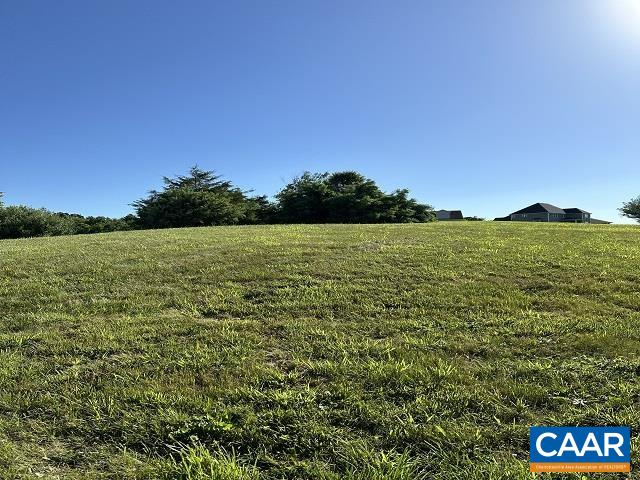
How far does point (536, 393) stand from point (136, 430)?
2767mm

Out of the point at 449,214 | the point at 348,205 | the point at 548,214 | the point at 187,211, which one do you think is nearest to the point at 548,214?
the point at 548,214

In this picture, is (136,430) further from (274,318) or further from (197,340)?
(274,318)

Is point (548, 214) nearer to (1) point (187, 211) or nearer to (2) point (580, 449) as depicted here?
(1) point (187, 211)

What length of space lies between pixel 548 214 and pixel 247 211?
53828 mm

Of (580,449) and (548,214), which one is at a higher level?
(548,214)

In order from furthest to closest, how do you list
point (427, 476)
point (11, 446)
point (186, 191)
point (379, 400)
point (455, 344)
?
point (186, 191)
point (455, 344)
point (379, 400)
point (11, 446)
point (427, 476)

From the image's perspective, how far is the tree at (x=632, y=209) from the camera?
45.8 metres

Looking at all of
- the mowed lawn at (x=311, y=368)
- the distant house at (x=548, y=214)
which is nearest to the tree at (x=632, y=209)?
the distant house at (x=548, y=214)

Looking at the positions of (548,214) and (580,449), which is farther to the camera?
(548,214)

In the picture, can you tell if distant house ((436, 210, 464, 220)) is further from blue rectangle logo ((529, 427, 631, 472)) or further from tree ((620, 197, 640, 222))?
blue rectangle logo ((529, 427, 631, 472))

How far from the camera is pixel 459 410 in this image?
291 centimetres

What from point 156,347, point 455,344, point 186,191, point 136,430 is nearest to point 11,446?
point 136,430

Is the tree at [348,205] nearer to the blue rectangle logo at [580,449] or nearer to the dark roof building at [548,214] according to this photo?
the blue rectangle logo at [580,449]

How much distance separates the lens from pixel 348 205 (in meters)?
32.0
